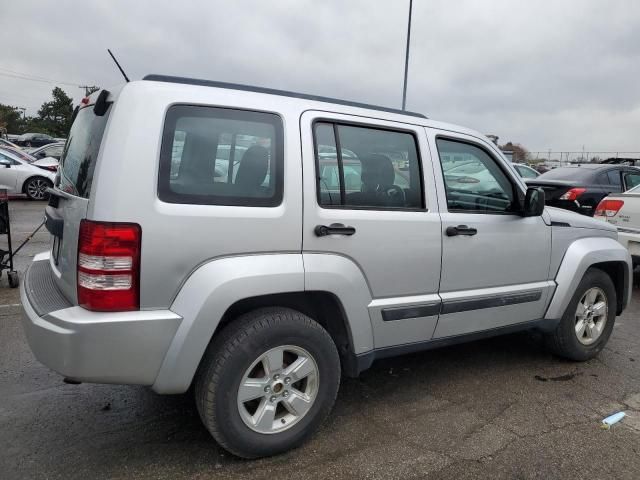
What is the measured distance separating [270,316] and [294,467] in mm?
798

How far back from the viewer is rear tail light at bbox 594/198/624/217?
6.62 metres

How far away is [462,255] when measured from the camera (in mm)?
3234

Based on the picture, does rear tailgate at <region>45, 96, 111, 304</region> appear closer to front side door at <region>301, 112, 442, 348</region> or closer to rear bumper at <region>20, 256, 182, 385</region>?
rear bumper at <region>20, 256, 182, 385</region>

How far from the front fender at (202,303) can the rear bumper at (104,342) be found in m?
0.05

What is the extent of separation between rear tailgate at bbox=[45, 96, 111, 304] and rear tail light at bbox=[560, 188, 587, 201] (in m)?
8.31

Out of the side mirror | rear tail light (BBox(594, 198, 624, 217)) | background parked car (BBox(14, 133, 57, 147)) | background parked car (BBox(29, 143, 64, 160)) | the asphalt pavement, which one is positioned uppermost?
background parked car (BBox(14, 133, 57, 147))

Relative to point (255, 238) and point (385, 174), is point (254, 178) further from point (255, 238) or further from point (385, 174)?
point (385, 174)

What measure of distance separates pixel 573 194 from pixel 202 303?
8.42 m

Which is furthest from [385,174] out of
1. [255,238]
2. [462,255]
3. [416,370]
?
[416,370]

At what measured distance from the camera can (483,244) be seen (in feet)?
10.9

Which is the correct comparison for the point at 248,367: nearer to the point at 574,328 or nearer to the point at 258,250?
the point at 258,250

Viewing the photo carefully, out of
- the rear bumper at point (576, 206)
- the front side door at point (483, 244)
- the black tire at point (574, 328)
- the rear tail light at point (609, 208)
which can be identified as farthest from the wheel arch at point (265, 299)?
the rear bumper at point (576, 206)

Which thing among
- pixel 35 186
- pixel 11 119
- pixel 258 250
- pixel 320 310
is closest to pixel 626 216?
pixel 320 310

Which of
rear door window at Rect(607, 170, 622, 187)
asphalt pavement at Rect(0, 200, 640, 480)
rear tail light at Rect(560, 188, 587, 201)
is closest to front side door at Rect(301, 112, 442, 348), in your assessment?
asphalt pavement at Rect(0, 200, 640, 480)
